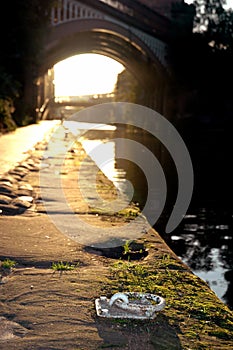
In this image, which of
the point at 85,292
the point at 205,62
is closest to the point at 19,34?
the point at 85,292

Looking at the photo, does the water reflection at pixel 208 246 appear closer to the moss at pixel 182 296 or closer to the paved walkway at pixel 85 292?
the paved walkway at pixel 85 292

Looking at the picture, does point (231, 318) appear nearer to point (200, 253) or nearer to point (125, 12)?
point (200, 253)

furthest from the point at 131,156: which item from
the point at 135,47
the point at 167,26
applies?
the point at 167,26

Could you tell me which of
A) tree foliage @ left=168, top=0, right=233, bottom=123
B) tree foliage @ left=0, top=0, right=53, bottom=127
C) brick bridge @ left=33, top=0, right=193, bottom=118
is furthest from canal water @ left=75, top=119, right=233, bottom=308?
tree foliage @ left=168, top=0, right=233, bottom=123

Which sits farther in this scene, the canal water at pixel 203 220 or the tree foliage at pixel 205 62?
the tree foliage at pixel 205 62

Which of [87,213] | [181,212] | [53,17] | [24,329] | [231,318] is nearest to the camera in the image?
[24,329]

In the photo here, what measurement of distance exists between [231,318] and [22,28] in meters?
21.6

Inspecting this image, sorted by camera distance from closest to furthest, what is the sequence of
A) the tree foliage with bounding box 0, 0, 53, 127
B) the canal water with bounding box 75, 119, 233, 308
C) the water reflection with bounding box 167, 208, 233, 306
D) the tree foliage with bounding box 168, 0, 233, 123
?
the water reflection with bounding box 167, 208, 233, 306
the canal water with bounding box 75, 119, 233, 308
the tree foliage with bounding box 0, 0, 53, 127
the tree foliage with bounding box 168, 0, 233, 123

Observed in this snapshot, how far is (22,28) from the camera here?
23266mm

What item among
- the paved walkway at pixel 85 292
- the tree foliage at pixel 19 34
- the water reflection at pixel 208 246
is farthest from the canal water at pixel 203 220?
the tree foliage at pixel 19 34

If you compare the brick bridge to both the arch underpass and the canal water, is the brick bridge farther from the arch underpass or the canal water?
the canal water

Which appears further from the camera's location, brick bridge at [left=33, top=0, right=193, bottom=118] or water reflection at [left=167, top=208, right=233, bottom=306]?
brick bridge at [left=33, top=0, right=193, bottom=118]

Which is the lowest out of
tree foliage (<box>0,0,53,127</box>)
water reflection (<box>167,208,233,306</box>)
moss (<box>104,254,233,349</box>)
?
water reflection (<box>167,208,233,306</box>)

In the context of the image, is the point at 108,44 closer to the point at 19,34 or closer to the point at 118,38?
the point at 118,38
